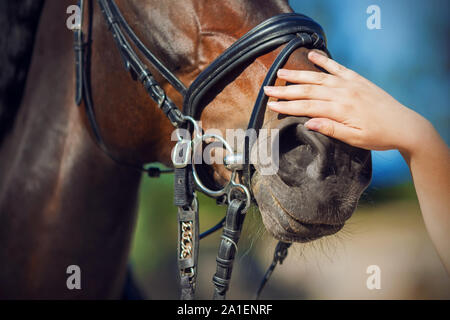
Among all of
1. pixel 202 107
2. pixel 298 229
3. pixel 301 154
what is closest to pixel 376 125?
pixel 301 154

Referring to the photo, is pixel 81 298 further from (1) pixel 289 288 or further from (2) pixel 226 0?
(1) pixel 289 288

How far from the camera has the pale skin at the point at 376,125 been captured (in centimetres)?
89

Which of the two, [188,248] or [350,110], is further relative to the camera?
[188,248]

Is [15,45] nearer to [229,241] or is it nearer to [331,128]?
[229,241]

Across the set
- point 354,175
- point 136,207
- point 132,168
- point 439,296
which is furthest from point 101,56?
point 439,296

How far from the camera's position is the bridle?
3.25 ft

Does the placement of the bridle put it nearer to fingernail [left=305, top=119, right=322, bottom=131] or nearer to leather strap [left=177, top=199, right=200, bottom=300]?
leather strap [left=177, top=199, right=200, bottom=300]

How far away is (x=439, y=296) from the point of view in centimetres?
382

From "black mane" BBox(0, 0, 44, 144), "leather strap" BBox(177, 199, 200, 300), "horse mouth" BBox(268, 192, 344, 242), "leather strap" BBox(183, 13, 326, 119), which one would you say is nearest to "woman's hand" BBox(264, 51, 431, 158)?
"leather strap" BBox(183, 13, 326, 119)

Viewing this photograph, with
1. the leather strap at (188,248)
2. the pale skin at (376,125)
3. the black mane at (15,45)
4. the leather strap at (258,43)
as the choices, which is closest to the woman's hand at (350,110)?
the pale skin at (376,125)

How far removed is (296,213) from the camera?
2.95ft

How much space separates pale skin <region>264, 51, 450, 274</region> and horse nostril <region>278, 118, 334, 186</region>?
0.03 metres

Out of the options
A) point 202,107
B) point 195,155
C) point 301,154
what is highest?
point 202,107

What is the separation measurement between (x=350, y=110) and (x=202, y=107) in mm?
432
